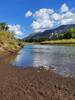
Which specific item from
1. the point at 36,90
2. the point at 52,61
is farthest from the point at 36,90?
the point at 52,61

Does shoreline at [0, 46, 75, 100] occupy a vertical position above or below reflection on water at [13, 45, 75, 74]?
above

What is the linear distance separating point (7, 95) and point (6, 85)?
110 inches

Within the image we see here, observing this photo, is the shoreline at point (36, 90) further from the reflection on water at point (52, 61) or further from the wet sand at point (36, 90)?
the reflection on water at point (52, 61)

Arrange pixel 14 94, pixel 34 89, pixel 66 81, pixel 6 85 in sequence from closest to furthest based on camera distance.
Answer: pixel 14 94 < pixel 34 89 < pixel 6 85 < pixel 66 81

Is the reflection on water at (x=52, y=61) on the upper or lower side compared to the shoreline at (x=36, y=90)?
lower

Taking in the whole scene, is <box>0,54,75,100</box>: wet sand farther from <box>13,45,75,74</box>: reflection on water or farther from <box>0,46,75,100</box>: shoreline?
<box>13,45,75,74</box>: reflection on water

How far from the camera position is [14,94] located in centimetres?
1478

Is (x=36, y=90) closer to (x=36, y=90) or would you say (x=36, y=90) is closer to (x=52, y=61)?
(x=36, y=90)

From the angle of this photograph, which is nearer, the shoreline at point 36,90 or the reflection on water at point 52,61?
the shoreline at point 36,90

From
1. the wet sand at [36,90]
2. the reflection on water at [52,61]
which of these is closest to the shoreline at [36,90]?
the wet sand at [36,90]

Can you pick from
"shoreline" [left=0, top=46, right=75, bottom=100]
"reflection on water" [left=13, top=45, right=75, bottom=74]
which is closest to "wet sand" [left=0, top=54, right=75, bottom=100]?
"shoreline" [left=0, top=46, right=75, bottom=100]

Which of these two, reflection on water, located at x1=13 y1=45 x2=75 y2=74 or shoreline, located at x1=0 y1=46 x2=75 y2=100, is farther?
reflection on water, located at x1=13 y1=45 x2=75 y2=74

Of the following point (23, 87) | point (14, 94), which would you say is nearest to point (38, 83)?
point (23, 87)

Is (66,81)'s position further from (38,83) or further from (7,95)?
(7,95)
